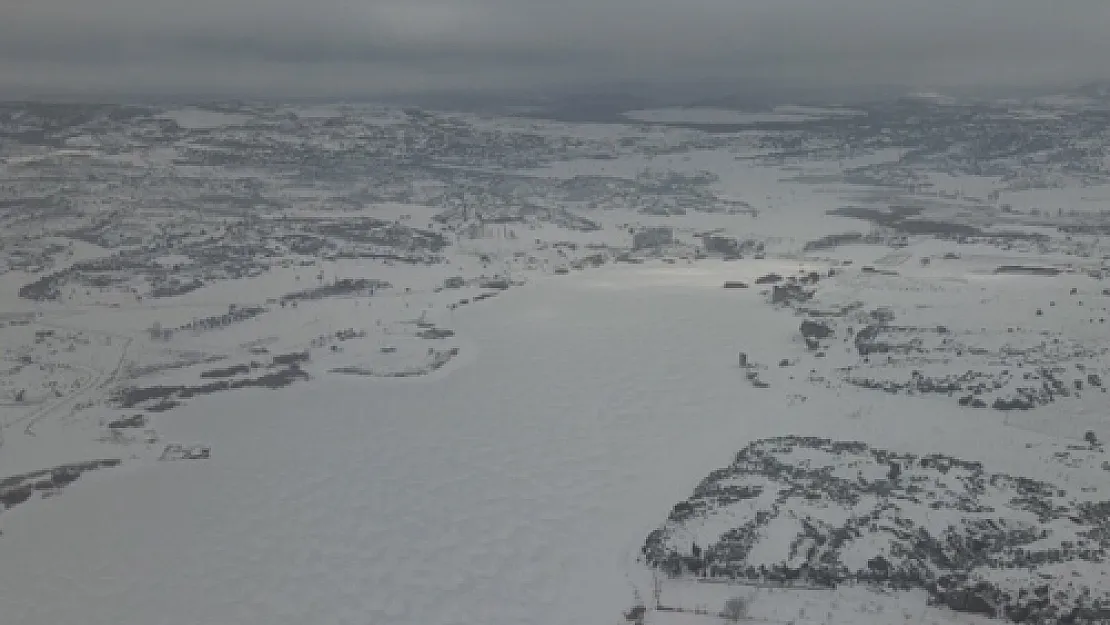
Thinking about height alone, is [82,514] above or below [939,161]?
below

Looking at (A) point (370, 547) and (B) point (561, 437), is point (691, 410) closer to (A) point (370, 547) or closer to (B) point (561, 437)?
(B) point (561, 437)

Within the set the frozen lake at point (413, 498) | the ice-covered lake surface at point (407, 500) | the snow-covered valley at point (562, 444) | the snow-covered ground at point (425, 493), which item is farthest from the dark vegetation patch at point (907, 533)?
the ice-covered lake surface at point (407, 500)

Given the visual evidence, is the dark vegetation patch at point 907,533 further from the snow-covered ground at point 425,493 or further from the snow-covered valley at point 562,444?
the snow-covered ground at point 425,493

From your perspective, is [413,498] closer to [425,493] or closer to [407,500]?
[407,500]

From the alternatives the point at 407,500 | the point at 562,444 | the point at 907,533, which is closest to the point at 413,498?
the point at 407,500

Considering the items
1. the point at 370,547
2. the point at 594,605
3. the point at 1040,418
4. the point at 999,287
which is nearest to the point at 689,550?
the point at 594,605
